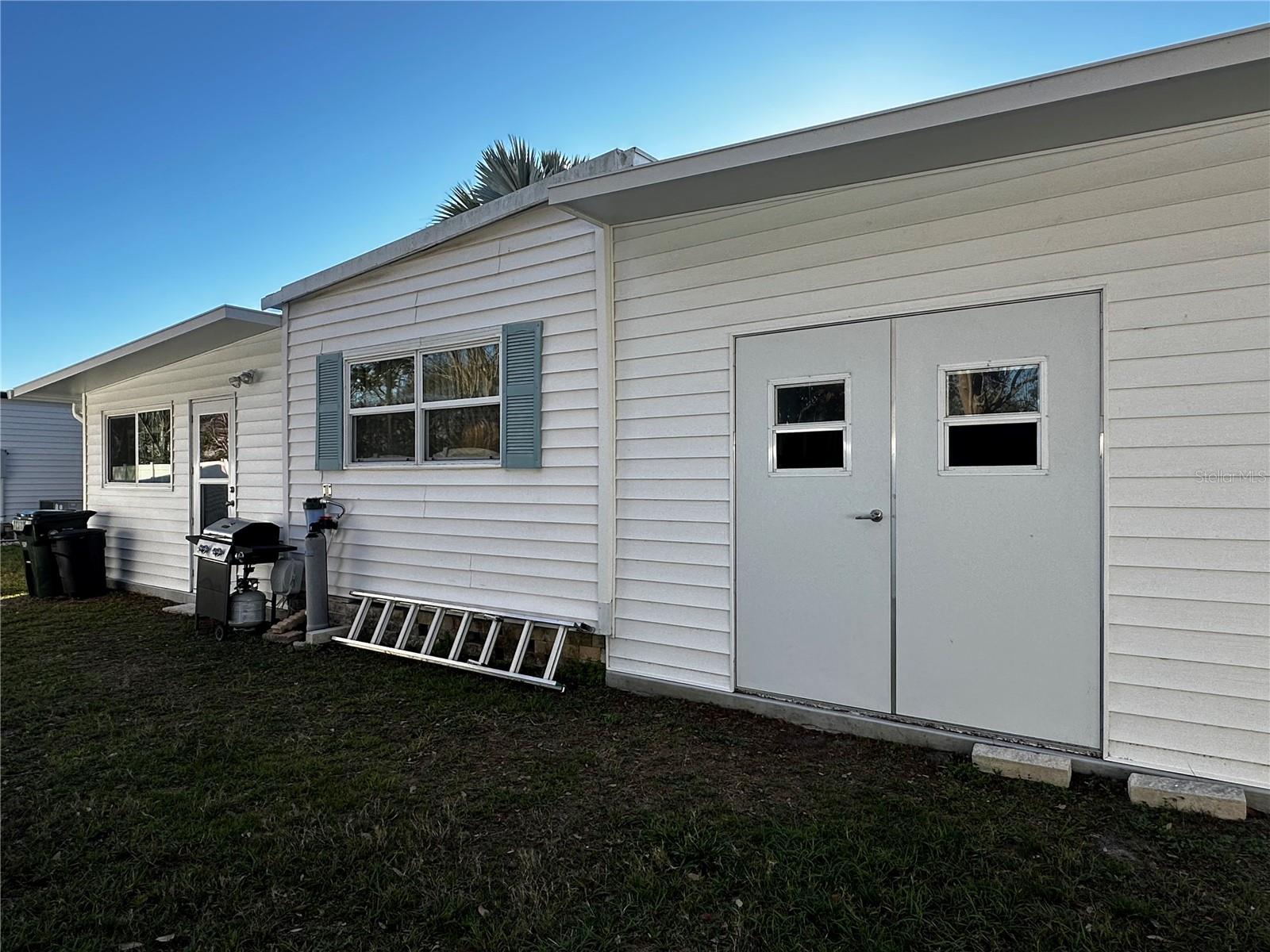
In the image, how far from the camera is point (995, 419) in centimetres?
332

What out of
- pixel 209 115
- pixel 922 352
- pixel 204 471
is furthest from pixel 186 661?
pixel 209 115

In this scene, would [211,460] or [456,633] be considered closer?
[456,633]

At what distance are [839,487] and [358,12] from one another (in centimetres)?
720

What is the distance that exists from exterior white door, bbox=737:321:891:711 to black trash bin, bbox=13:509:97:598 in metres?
8.77

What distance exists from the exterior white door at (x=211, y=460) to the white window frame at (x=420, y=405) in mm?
2161

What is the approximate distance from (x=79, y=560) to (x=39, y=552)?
0.45 metres

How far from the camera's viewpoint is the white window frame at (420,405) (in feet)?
17.0

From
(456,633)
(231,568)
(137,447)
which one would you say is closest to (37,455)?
(137,447)

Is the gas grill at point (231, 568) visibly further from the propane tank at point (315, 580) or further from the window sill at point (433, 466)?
the window sill at point (433, 466)

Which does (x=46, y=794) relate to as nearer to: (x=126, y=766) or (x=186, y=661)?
(x=126, y=766)

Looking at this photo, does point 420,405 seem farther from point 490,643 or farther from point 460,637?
point 490,643

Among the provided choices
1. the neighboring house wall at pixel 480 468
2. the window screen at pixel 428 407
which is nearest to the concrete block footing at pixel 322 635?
the neighboring house wall at pixel 480 468

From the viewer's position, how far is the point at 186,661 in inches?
213

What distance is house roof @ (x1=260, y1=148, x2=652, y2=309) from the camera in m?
4.39
